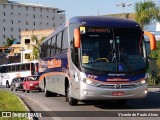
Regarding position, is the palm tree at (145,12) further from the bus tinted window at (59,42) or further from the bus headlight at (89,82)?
the bus headlight at (89,82)

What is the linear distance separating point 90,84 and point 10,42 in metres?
130

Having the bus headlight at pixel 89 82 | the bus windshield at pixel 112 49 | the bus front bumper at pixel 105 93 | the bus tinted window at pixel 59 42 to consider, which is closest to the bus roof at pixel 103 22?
the bus windshield at pixel 112 49

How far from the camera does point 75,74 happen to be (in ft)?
54.6

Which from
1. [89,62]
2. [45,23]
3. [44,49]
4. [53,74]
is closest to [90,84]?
[89,62]

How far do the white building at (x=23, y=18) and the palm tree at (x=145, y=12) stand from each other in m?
119

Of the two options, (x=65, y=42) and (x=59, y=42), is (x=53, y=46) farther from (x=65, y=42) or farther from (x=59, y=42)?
(x=65, y=42)

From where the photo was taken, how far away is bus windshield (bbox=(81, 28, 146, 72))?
52.3 ft

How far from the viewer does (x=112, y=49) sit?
53.3ft

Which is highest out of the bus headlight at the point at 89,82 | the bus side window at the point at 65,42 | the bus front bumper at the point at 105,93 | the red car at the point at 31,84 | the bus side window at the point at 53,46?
the bus side window at the point at 65,42

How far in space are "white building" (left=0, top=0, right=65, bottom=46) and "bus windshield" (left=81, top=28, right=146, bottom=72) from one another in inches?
5696

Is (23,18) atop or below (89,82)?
below

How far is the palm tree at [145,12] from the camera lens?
1722 inches

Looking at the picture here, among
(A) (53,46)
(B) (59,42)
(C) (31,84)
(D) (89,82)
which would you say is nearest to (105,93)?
(D) (89,82)

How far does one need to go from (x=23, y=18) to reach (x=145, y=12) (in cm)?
12844
